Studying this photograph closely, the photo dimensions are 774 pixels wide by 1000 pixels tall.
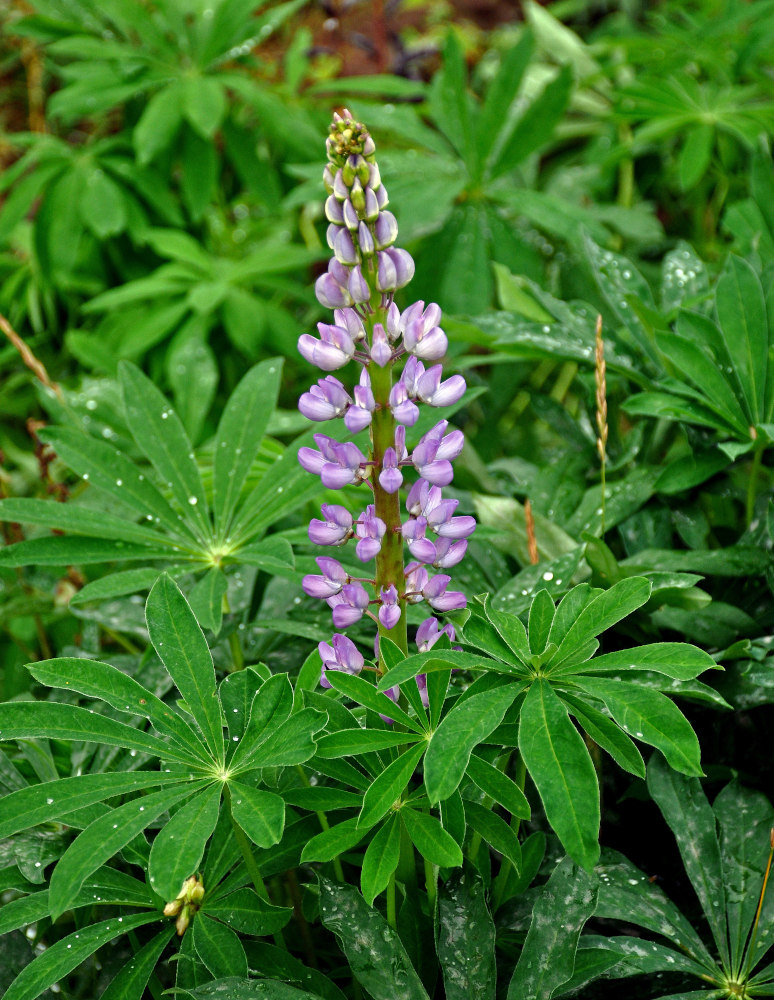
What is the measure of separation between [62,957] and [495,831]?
475 mm

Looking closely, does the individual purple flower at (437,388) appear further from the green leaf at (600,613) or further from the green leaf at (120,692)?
the green leaf at (120,692)

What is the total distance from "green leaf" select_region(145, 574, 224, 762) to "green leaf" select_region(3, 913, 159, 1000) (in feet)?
0.71

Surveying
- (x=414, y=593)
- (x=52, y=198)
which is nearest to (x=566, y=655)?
(x=414, y=593)

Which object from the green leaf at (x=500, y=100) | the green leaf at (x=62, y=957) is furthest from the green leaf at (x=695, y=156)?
the green leaf at (x=62, y=957)

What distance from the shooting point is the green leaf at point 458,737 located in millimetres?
838

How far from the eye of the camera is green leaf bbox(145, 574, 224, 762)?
102cm

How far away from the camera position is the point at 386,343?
0.91 metres

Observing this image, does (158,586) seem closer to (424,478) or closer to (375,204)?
(424,478)

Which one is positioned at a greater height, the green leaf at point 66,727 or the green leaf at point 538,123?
the green leaf at point 538,123

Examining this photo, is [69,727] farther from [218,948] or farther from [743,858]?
[743,858]

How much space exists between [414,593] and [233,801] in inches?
11.3

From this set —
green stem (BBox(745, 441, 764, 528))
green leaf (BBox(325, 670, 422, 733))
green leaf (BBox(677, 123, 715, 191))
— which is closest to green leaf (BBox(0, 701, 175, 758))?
green leaf (BBox(325, 670, 422, 733))

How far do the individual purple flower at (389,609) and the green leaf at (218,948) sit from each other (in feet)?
1.23

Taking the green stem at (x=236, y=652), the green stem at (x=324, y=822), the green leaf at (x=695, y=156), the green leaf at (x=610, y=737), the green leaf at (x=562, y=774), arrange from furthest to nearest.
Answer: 1. the green leaf at (x=695, y=156)
2. the green stem at (x=236, y=652)
3. the green stem at (x=324, y=822)
4. the green leaf at (x=610, y=737)
5. the green leaf at (x=562, y=774)
